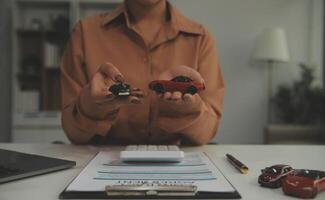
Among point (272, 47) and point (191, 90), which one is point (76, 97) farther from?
point (272, 47)

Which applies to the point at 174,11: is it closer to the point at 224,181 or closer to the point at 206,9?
the point at 224,181

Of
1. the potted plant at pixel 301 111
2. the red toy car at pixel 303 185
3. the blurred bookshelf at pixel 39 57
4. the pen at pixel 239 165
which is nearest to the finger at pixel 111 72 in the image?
the pen at pixel 239 165

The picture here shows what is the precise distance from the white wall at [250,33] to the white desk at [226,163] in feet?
9.42

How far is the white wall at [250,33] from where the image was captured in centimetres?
393

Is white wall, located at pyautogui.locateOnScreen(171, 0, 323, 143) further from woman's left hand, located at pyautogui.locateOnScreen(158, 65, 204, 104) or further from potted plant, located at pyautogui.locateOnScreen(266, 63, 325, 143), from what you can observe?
woman's left hand, located at pyautogui.locateOnScreen(158, 65, 204, 104)

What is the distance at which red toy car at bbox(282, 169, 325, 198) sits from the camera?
0.57 m

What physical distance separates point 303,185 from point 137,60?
0.75 metres

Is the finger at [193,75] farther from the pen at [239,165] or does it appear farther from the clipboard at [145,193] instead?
the clipboard at [145,193]

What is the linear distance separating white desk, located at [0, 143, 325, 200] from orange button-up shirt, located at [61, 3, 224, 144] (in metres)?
0.12

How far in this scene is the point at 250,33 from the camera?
12.9 ft

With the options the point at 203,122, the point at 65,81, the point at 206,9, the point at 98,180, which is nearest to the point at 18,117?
the point at 206,9

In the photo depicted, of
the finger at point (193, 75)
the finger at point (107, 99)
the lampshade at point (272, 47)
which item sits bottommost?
the finger at point (107, 99)

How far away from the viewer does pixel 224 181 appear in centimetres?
63

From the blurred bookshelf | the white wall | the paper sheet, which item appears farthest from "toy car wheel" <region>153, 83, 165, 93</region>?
the white wall
